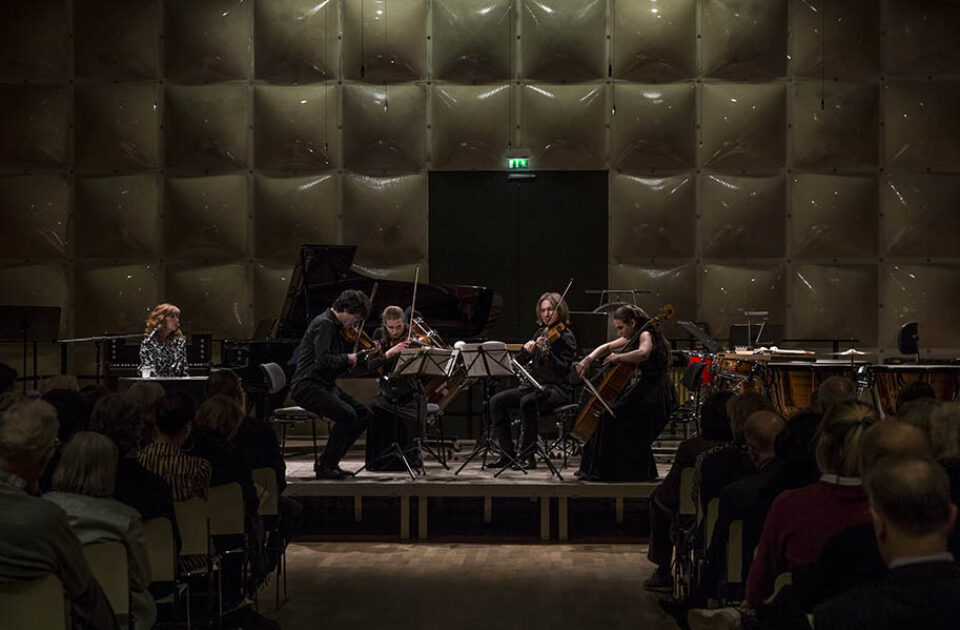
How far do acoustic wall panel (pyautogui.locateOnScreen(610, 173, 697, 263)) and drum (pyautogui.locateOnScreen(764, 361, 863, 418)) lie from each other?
3.27 meters

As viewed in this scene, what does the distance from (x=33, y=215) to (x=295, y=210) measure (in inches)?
107

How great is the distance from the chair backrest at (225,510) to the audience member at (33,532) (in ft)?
4.61

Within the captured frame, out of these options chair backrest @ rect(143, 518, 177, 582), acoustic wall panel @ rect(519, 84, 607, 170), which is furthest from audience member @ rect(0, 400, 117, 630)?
acoustic wall panel @ rect(519, 84, 607, 170)

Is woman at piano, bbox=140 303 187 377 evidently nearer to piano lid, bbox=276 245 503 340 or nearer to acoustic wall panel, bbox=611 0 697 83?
piano lid, bbox=276 245 503 340

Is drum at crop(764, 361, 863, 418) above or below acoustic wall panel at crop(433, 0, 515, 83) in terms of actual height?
below

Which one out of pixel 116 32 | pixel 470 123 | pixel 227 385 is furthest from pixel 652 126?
pixel 227 385

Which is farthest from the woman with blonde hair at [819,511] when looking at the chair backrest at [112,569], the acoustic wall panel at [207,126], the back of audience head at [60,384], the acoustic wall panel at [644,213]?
the acoustic wall panel at [207,126]

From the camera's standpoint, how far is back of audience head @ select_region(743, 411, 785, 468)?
4.14 m

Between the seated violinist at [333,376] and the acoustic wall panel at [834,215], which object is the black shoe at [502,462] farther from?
the acoustic wall panel at [834,215]

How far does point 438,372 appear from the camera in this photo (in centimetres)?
719

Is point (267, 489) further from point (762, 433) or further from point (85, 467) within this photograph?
point (762, 433)

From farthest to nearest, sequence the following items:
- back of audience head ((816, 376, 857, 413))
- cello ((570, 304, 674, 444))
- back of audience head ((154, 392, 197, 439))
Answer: cello ((570, 304, 674, 444)), back of audience head ((816, 376, 857, 413)), back of audience head ((154, 392, 197, 439))

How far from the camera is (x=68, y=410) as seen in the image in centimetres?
504

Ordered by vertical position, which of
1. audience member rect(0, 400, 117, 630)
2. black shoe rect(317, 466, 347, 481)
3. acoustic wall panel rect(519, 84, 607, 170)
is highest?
acoustic wall panel rect(519, 84, 607, 170)
